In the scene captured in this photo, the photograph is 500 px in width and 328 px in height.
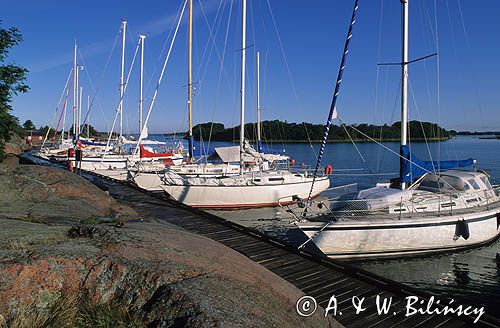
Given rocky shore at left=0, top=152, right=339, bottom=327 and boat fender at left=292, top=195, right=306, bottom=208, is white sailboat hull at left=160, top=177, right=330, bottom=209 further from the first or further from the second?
rocky shore at left=0, top=152, right=339, bottom=327

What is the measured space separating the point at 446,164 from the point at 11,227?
1720 cm

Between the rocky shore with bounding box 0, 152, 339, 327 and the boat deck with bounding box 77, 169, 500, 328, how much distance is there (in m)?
1.59

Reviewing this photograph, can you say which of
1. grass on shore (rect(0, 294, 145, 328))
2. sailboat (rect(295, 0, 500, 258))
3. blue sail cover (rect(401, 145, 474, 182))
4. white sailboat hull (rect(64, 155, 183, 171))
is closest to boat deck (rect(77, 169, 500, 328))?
sailboat (rect(295, 0, 500, 258))

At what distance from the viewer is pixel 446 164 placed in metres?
16.7

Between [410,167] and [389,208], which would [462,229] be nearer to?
[389,208]

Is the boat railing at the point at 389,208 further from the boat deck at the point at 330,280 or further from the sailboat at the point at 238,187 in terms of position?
the sailboat at the point at 238,187

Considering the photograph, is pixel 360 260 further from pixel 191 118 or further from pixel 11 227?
pixel 191 118

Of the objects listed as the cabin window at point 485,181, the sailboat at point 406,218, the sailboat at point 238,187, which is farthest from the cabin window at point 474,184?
the sailboat at point 238,187

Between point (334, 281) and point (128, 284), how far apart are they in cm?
442

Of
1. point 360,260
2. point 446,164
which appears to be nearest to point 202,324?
point 360,260

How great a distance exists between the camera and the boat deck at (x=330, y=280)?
5594 mm

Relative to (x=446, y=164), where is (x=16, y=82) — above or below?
above

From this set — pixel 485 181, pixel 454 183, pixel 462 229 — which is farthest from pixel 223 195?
pixel 485 181

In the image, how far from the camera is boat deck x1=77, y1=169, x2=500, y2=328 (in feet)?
18.4
